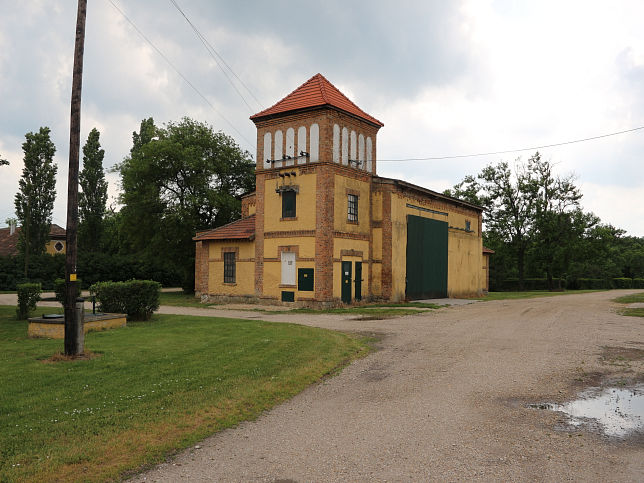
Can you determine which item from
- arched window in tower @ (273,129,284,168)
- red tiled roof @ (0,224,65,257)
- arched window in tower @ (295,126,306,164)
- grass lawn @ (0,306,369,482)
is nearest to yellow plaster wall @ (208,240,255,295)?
arched window in tower @ (273,129,284,168)

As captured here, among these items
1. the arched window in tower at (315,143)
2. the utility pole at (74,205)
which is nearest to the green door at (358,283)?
the arched window in tower at (315,143)

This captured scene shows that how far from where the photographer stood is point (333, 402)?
23.6 ft

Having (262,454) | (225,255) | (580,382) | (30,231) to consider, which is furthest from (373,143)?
(30,231)

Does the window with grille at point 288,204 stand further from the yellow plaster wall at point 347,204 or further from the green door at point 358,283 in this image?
the green door at point 358,283

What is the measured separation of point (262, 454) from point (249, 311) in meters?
18.0

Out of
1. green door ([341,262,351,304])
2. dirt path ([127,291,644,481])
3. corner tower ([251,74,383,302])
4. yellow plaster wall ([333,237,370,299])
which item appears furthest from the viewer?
green door ([341,262,351,304])

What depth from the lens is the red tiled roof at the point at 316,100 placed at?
24.7 m

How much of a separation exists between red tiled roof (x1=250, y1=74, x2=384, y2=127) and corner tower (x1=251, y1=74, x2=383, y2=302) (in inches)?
2.7

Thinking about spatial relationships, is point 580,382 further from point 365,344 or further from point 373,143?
point 373,143

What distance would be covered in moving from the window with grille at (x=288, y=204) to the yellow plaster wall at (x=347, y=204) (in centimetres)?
223

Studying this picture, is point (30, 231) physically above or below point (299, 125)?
below

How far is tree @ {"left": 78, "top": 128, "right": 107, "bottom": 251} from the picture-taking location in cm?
4581

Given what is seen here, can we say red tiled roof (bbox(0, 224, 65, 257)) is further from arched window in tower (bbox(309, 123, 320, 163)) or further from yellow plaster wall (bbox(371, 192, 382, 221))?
yellow plaster wall (bbox(371, 192, 382, 221))

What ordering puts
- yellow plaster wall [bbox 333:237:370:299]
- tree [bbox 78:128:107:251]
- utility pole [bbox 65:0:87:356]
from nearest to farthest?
utility pole [bbox 65:0:87:356]
yellow plaster wall [bbox 333:237:370:299]
tree [bbox 78:128:107:251]
